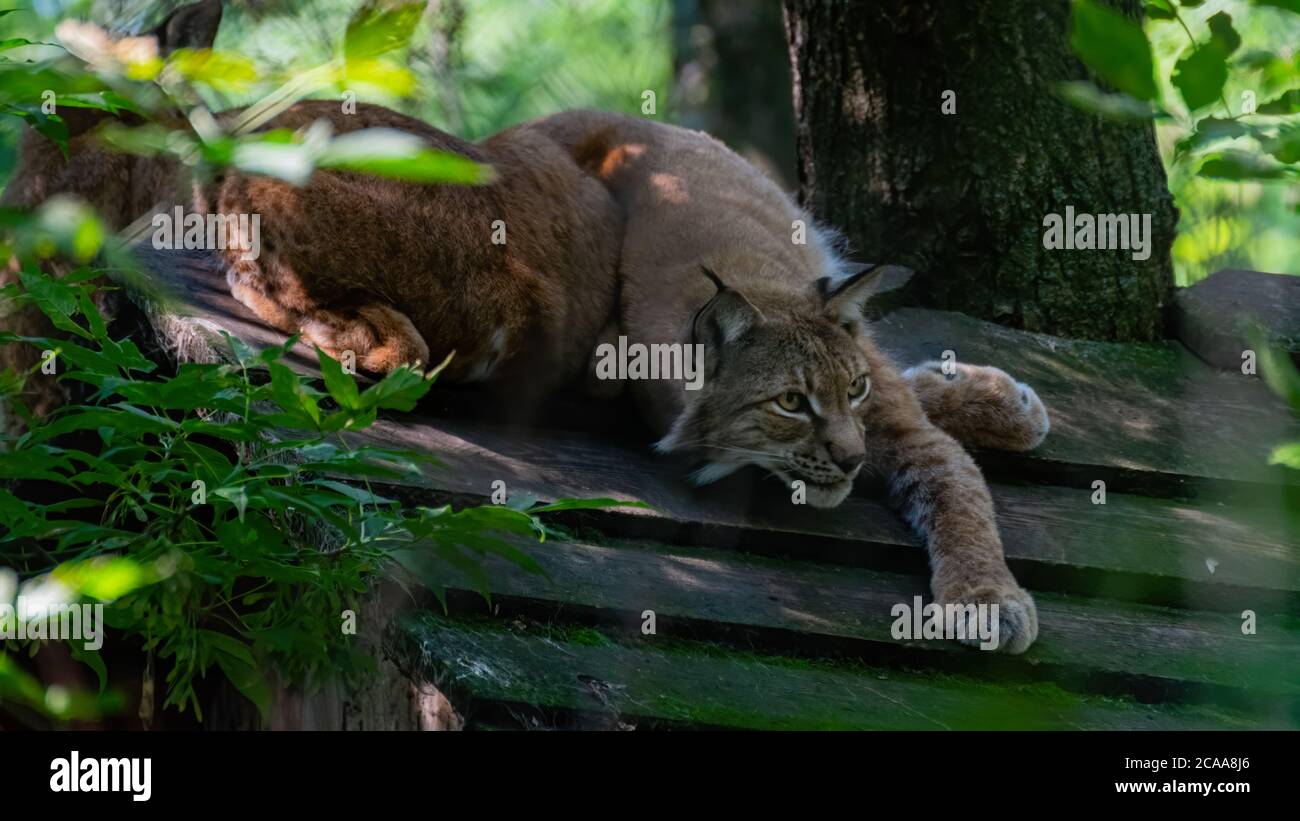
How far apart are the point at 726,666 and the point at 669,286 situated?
5.66 feet

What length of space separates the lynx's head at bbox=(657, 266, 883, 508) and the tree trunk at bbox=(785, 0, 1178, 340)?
1.10 metres

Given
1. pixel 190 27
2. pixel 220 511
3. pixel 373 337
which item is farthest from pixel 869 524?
pixel 190 27

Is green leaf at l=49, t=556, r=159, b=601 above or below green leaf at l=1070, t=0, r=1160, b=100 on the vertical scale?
below

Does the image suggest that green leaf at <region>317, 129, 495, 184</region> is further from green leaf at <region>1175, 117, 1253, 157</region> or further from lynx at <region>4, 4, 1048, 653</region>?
lynx at <region>4, 4, 1048, 653</region>

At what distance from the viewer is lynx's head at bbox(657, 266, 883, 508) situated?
3959 millimetres

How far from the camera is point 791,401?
4.07 meters

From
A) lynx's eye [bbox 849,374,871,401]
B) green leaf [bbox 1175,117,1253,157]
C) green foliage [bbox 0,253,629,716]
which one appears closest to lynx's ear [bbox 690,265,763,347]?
lynx's eye [bbox 849,374,871,401]

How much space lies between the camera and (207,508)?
3068 millimetres

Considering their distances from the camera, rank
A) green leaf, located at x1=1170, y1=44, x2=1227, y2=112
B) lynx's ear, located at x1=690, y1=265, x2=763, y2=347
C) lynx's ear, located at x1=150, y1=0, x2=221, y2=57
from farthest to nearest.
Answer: lynx's ear, located at x1=150, y1=0, x2=221, y2=57
lynx's ear, located at x1=690, y1=265, x2=763, y2=347
green leaf, located at x1=1170, y1=44, x2=1227, y2=112

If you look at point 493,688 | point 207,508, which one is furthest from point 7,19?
point 493,688

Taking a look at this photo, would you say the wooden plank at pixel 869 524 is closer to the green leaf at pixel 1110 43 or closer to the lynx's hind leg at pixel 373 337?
the lynx's hind leg at pixel 373 337

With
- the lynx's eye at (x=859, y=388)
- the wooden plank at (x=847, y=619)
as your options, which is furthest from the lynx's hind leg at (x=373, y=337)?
the lynx's eye at (x=859, y=388)
